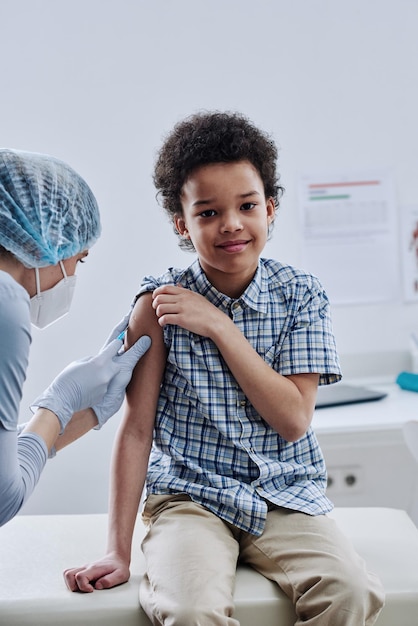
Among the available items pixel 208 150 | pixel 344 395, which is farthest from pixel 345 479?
pixel 208 150

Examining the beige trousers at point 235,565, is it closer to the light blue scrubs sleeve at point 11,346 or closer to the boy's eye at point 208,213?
the light blue scrubs sleeve at point 11,346

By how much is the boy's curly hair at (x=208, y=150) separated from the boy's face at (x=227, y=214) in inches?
0.9

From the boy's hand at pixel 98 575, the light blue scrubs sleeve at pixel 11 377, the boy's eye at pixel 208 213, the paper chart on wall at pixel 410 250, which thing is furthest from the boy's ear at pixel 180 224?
the paper chart on wall at pixel 410 250

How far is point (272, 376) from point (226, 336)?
0.38ft

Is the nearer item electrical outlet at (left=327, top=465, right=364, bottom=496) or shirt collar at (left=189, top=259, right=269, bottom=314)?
shirt collar at (left=189, top=259, right=269, bottom=314)

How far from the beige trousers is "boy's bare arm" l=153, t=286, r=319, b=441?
0.18 meters

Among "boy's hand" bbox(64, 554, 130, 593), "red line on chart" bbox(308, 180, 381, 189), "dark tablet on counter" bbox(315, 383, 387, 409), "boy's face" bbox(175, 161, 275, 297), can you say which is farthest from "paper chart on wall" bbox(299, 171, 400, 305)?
"boy's hand" bbox(64, 554, 130, 593)

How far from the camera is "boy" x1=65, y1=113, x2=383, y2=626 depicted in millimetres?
1424

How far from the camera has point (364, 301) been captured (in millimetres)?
2572

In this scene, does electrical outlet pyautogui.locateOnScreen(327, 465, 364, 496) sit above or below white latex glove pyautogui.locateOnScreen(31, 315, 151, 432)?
below

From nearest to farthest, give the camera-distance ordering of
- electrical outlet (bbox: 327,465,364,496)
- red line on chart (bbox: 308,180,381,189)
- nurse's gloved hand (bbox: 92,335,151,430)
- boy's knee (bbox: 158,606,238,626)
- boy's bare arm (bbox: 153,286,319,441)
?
boy's knee (bbox: 158,606,238,626)
boy's bare arm (bbox: 153,286,319,441)
nurse's gloved hand (bbox: 92,335,151,430)
electrical outlet (bbox: 327,465,364,496)
red line on chart (bbox: 308,180,381,189)

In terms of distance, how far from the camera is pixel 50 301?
1.49 metres

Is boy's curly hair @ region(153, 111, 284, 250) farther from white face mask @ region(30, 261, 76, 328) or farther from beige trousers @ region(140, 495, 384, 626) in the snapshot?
beige trousers @ region(140, 495, 384, 626)

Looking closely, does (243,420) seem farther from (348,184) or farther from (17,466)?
(348,184)
